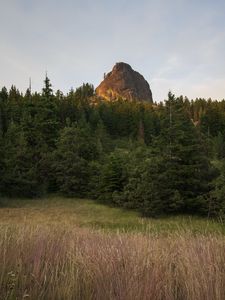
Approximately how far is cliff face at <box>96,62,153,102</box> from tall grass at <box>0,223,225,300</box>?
182 m

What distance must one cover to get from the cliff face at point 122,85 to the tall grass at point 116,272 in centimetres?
18181

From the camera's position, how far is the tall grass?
10.5 feet

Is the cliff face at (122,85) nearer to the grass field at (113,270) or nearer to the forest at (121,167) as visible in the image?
Result: the forest at (121,167)

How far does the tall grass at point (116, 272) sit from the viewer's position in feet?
10.5

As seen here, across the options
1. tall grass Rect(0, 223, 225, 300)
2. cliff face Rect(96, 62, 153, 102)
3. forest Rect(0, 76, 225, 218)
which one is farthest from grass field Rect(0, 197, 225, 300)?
cliff face Rect(96, 62, 153, 102)

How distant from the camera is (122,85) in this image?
188 m

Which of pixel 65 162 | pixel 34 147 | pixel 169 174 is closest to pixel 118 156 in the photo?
pixel 65 162

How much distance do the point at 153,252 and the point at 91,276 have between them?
2.61 ft

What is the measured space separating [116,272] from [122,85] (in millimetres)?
187124

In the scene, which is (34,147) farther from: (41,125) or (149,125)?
(149,125)

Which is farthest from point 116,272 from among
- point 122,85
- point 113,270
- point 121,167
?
point 122,85

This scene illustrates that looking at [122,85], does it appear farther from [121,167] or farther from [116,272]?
[116,272]

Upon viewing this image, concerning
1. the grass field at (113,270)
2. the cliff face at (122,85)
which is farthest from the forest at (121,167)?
the cliff face at (122,85)

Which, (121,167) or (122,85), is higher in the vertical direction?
(122,85)
